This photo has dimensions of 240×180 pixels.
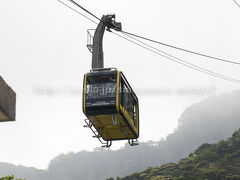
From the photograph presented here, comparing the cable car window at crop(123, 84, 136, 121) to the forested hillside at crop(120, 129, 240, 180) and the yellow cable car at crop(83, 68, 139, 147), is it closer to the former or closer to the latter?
the yellow cable car at crop(83, 68, 139, 147)

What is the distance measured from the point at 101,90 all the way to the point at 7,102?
804 centimetres

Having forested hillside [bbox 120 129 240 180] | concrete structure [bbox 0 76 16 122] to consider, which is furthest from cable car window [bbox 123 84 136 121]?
forested hillside [bbox 120 129 240 180]

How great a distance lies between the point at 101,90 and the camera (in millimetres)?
21344

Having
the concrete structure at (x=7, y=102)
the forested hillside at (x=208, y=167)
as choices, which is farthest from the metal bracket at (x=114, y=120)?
the forested hillside at (x=208, y=167)

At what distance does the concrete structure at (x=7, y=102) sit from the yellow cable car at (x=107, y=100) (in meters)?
7.13

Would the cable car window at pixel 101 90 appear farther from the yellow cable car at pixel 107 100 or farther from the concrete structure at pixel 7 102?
the concrete structure at pixel 7 102

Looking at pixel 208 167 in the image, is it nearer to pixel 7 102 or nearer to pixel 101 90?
pixel 101 90

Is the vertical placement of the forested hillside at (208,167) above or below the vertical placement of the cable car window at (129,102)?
below

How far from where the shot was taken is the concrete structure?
13.3 metres

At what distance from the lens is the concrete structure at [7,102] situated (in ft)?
43.6

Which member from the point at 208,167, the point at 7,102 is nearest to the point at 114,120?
the point at 7,102

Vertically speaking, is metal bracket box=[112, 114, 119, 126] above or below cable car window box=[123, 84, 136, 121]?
below

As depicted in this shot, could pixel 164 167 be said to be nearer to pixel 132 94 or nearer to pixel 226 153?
pixel 226 153

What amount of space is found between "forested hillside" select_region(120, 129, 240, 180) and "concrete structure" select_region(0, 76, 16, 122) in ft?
260
